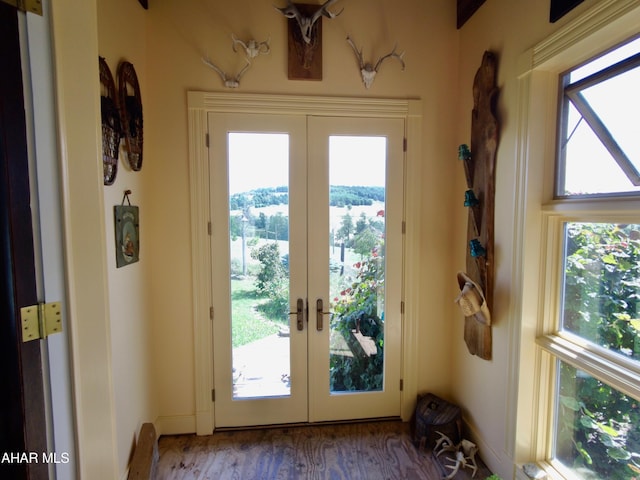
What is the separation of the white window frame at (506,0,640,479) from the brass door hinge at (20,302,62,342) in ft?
6.45

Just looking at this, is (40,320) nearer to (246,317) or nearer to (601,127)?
(246,317)

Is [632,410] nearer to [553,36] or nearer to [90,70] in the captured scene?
[553,36]

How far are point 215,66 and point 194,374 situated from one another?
2.06 meters

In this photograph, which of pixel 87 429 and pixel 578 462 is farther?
pixel 578 462

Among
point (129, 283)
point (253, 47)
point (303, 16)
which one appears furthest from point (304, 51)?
point (129, 283)

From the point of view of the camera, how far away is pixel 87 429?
108 cm

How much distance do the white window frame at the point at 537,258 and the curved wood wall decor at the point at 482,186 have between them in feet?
0.55

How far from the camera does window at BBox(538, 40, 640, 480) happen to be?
1.20 meters

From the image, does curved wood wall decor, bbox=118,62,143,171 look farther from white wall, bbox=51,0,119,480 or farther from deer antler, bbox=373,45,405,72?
→ deer antler, bbox=373,45,405,72

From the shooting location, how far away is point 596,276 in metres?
1.34

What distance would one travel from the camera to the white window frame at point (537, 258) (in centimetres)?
142

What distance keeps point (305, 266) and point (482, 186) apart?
1.23 metres

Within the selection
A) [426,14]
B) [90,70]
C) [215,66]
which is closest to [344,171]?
[215,66]

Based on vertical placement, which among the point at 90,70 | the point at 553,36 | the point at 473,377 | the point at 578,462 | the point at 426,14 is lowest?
the point at 578,462
